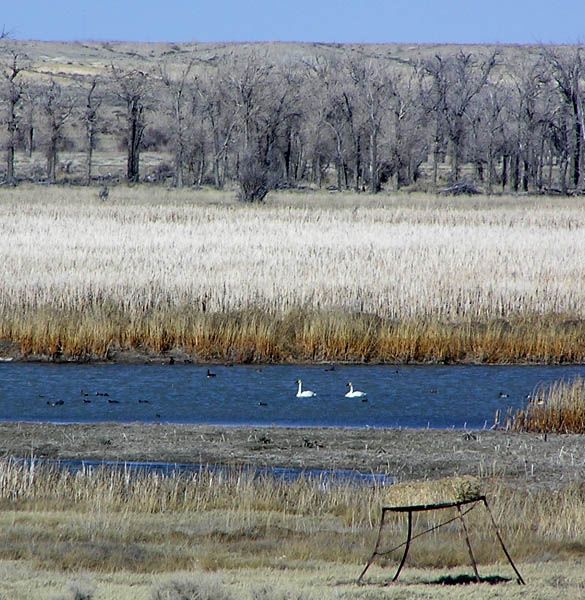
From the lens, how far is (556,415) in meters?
15.0

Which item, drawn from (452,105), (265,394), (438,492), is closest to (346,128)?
(452,105)

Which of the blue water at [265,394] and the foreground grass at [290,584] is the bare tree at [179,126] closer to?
the blue water at [265,394]

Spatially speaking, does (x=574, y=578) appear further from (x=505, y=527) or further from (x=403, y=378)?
(x=403, y=378)

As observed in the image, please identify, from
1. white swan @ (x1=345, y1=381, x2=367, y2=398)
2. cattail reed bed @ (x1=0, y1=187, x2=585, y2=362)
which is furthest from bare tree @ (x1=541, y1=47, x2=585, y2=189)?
white swan @ (x1=345, y1=381, x2=367, y2=398)

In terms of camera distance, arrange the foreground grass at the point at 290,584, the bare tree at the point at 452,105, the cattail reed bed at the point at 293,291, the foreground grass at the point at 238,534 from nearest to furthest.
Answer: the foreground grass at the point at 290,584 → the foreground grass at the point at 238,534 → the cattail reed bed at the point at 293,291 → the bare tree at the point at 452,105

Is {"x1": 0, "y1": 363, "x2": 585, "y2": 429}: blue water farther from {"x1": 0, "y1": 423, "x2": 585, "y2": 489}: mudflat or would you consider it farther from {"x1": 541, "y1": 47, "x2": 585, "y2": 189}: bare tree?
{"x1": 541, "y1": 47, "x2": 585, "y2": 189}: bare tree

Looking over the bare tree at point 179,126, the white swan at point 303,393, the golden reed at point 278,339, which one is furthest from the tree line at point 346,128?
the white swan at point 303,393

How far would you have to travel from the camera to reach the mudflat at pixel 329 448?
41.7ft

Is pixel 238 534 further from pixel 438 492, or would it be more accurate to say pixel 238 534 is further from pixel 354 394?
pixel 354 394

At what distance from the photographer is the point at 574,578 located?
26.1 feet

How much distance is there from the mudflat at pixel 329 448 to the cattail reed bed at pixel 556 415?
1.24ft

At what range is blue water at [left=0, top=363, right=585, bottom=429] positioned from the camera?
16156mm

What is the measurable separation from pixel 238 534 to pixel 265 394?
814cm

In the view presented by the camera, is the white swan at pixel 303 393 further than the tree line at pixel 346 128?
No
